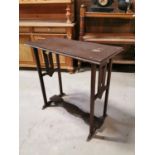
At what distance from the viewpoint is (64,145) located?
1849 mm

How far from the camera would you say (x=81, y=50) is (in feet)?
6.02

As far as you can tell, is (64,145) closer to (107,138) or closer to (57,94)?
(107,138)

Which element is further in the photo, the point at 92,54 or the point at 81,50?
the point at 81,50

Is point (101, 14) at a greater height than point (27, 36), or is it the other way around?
point (101, 14)

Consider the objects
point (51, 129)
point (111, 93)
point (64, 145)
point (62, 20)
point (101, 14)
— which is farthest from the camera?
point (62, 20)

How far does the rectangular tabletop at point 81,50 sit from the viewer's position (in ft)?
5.34

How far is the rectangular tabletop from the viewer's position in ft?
5.34
